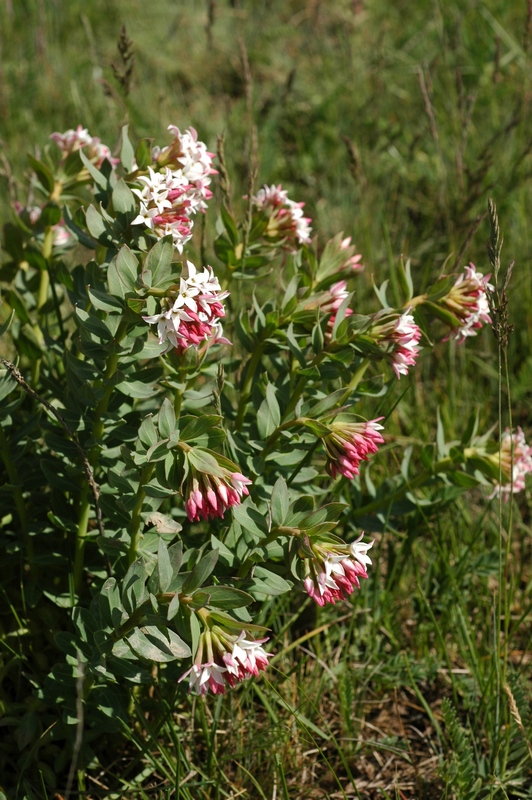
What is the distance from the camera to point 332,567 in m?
1.36

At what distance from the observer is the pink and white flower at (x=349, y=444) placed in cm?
144

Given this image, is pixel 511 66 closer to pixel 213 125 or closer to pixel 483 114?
pixel 483 114

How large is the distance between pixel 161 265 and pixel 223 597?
56 cm

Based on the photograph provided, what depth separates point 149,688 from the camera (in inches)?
70.1

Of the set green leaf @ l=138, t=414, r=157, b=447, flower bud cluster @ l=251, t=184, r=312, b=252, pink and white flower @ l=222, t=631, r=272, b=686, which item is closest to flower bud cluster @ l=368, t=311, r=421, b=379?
flower bud cluster @ l=251, t=184, r=312, b=252

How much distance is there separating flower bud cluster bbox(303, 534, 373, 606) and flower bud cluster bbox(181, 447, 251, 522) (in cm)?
17

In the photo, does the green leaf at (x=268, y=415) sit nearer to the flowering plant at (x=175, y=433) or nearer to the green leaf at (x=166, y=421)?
the flowering plant at (x=175, y=433)

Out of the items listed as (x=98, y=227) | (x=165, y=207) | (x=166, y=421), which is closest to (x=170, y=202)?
(x=165, y=207)

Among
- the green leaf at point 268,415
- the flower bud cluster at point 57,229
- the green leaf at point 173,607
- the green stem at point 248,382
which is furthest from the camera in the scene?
the flower bud cluster at point 57,229

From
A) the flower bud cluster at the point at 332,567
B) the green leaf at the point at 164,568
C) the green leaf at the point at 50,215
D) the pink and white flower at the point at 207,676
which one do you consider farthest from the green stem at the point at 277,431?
the green leaf at the point at 50,215

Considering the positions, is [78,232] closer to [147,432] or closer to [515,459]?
[147,432]

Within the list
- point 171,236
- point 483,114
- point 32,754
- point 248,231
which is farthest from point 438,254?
point 32,754

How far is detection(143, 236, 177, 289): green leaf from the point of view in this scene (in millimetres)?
1330

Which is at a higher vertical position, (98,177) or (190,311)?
(98,177)
